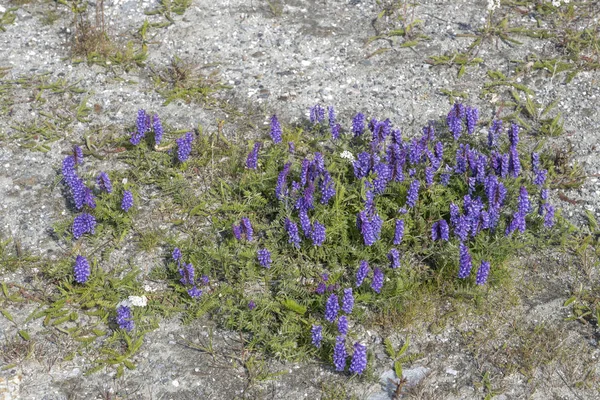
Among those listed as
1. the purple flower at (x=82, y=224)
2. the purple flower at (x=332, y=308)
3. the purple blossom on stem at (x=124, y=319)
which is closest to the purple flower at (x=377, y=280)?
the purple flower at (x=332, y=308)

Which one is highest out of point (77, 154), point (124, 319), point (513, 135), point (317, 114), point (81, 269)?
point (513, 135)

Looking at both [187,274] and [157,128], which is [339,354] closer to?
[187,274]

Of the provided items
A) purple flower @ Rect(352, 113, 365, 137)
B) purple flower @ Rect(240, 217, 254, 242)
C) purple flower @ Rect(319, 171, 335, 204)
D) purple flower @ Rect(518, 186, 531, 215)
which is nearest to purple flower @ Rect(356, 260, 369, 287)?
purple flower @ Rect(319, 171, 335, 204)

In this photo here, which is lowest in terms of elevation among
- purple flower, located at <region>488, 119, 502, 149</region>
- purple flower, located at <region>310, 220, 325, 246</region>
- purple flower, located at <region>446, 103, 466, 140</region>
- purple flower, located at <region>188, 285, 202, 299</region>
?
purple flower, located at <region>188, 285, 202, 299</region>

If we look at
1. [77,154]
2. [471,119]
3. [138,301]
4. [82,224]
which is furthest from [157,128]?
[471,119]

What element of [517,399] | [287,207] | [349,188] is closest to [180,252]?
[287,207]

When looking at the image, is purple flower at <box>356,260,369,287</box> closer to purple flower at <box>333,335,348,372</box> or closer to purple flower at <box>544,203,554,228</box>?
purple flower at <box>333,335,348,372</box>

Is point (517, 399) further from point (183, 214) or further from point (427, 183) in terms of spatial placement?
point (183, 214)
